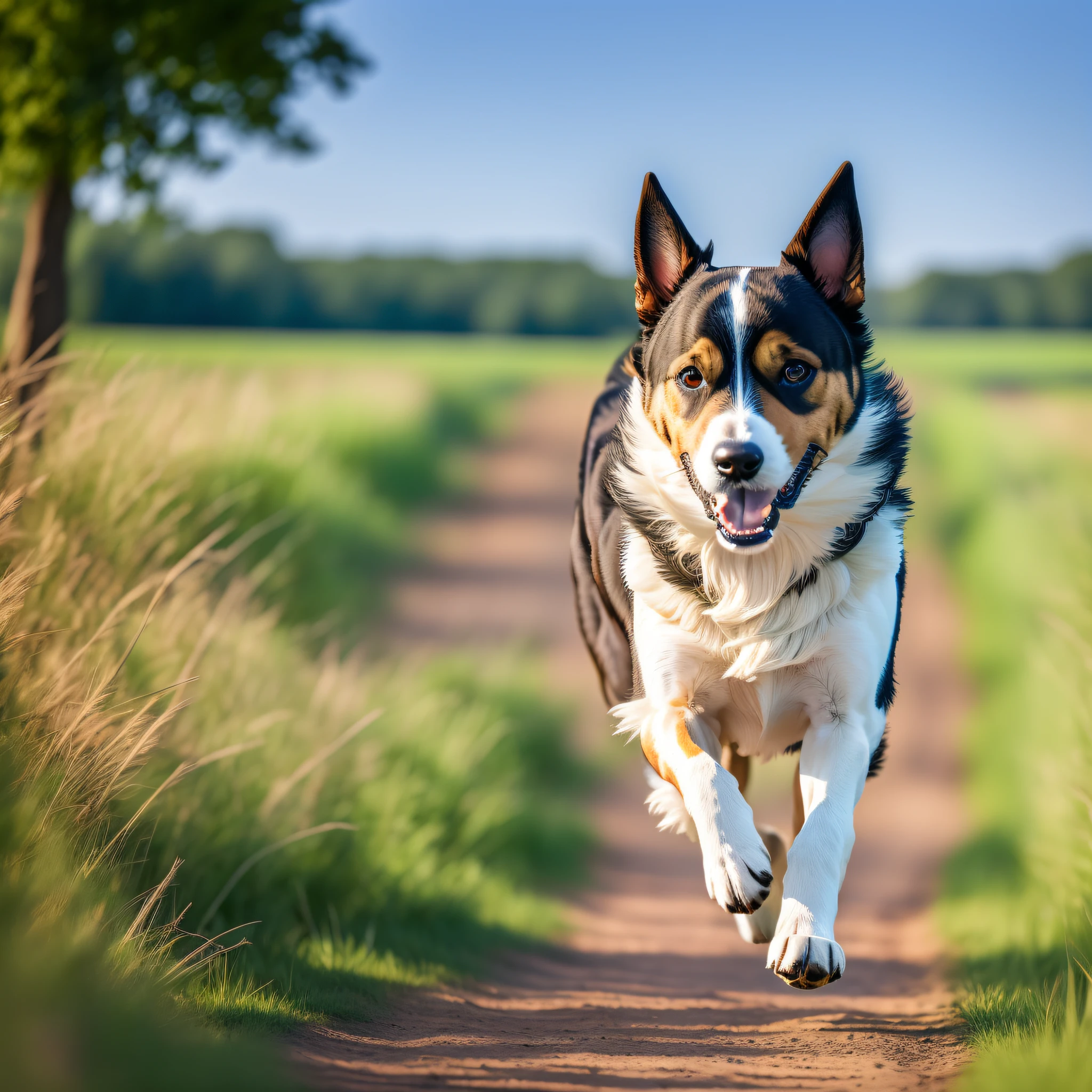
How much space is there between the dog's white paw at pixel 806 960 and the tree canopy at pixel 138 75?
597 cm

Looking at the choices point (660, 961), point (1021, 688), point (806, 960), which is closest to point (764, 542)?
point (806, 960)

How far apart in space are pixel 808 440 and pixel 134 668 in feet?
10.4

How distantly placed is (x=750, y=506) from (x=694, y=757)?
2.34 feet

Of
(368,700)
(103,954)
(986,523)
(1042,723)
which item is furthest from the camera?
Result: (986,523)

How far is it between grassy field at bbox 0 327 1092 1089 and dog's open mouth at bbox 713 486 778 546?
2.87 feet

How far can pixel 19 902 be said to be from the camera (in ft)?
7.30

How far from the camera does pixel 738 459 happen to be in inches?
101

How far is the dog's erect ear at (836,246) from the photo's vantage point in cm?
285

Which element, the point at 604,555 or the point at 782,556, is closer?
the point at 782,556

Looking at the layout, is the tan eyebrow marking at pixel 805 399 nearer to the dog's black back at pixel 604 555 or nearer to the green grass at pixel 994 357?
the dog's black back at pixel 604 555

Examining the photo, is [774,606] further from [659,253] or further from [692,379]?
[659,253]

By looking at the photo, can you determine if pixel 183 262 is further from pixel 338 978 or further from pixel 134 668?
pixel 338 978

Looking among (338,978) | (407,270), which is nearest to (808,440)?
(338,978)

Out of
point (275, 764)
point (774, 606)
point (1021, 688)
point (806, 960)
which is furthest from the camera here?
point (1021, 688)
